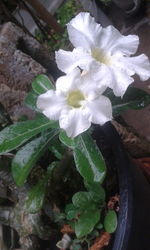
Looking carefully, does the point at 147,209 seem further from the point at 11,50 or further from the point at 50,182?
the point at 11,50

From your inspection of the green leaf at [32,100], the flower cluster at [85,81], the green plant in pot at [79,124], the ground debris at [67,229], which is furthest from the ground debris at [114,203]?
the flower cluster at [85,81]

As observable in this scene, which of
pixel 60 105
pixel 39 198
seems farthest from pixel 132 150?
pixel 60 105

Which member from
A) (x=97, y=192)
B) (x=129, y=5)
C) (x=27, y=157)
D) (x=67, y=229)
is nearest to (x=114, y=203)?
(x=97, y=192)

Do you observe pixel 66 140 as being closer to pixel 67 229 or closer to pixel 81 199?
pixel 81 199

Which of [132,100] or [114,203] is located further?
[114,203]

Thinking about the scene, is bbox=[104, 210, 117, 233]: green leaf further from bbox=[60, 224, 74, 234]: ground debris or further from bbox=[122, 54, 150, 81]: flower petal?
bbox=[122, 54, 150, 81]: flower petal

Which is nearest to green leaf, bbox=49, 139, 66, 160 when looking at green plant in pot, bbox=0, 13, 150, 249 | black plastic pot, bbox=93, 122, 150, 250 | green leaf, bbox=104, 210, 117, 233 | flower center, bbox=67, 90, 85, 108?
green plant in pot, bbox=0, 13, 150, 249

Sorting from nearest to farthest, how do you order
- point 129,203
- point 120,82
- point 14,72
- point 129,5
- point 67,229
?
point 120,82
point 129,203
point 67,229
point 14,72
point 129,5

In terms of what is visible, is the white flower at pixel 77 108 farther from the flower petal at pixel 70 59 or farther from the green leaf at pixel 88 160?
the green leaf at pixel 88 160
